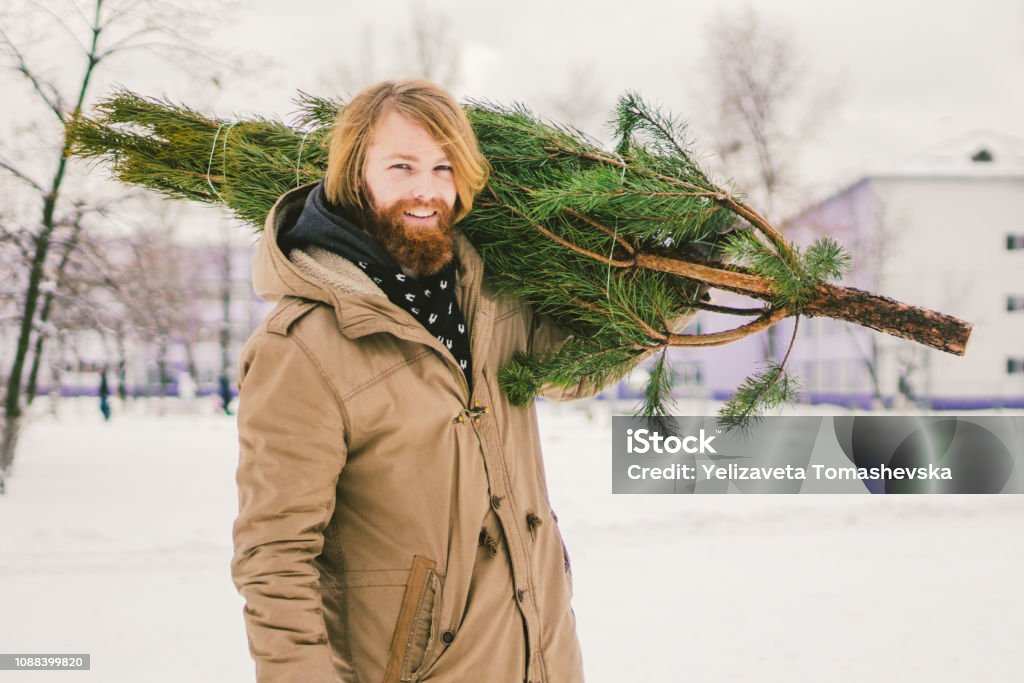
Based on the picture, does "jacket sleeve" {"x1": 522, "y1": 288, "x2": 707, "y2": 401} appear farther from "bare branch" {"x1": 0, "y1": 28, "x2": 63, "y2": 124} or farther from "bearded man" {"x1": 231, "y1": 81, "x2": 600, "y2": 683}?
"bare branch" {"x1": 0, "y1": 28, "x2": 63, "y2": 124}

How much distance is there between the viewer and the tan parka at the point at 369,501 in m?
1.22

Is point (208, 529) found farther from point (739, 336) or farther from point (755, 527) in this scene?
point (739, 336)

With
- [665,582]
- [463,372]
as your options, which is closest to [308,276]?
[463,372]

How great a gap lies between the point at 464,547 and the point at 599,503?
6.84 m

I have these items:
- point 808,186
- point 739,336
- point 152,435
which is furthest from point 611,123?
point 152,435

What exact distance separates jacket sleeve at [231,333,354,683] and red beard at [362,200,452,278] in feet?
0.85

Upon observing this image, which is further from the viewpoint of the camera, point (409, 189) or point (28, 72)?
point (28, 72)

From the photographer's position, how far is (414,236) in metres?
1.39

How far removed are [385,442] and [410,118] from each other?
56 cm

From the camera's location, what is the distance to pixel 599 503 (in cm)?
800

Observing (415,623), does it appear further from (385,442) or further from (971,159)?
(971,159)

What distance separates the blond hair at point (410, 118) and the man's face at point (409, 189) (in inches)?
0.6

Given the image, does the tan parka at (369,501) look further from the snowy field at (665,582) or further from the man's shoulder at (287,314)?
the snowy field at (665,582)

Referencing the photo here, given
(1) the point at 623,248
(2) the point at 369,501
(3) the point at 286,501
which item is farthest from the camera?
(1) the point at 623,248
